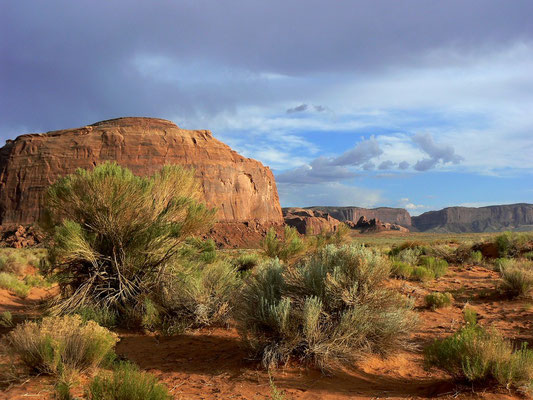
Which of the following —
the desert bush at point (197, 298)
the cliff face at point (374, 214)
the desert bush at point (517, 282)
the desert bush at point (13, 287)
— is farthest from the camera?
the cliff face at point (374, 214)

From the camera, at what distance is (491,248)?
18.6 m

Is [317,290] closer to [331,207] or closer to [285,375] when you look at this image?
[285,375]

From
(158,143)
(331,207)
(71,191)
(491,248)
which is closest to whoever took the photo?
(71,191)

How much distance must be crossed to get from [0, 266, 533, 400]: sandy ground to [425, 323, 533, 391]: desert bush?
14 cm

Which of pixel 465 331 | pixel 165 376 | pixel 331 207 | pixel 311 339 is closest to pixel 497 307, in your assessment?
pixel 465 331

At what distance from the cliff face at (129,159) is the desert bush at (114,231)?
4661 centimetres

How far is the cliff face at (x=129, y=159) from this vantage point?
200 ft

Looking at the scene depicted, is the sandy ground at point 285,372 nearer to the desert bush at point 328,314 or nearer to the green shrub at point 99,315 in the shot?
the desert bush at point 328,314

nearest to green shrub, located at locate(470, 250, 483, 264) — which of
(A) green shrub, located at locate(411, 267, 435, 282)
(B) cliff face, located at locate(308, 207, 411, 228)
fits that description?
(A) green shrub, located at locate(411, 267, 435, 282)

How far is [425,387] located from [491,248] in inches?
667

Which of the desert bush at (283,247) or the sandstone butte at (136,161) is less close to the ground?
the sandstone butte at (136,161)

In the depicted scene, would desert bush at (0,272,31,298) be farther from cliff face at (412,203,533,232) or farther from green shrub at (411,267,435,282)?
cliff face at (412,203,533,232)

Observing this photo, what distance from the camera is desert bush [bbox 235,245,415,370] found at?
A: 5.06m

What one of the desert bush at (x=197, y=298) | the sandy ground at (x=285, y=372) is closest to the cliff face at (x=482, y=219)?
the sandy ground at (x=285, y=372)
